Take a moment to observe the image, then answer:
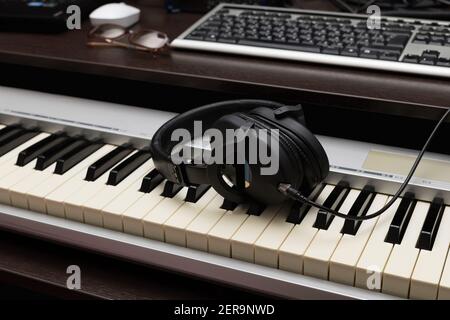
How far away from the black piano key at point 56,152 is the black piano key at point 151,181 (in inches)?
6.4

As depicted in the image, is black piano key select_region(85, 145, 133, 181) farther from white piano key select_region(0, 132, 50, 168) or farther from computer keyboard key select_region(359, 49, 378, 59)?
computer keyboard key select_region(359, 49, 378, 59)

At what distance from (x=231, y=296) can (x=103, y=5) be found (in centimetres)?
72

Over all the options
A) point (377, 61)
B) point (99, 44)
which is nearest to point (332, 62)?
point (377, 61)

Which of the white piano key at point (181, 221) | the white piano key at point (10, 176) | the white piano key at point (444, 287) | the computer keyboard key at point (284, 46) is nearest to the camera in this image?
the white piano key at point (444, 287)

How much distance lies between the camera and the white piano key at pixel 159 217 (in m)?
0.73

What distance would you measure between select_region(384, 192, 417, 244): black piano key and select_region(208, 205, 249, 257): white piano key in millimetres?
168

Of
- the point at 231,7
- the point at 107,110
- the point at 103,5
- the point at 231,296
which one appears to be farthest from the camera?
the point at 103,5

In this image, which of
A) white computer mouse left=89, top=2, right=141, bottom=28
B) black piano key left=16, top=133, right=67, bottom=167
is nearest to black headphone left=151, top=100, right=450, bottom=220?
black piano key left=16, top=133, right=67, bottom=167

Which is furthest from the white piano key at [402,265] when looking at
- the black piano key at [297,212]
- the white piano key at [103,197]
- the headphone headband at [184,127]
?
the white piano key at [103,197]

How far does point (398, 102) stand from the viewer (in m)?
0.80

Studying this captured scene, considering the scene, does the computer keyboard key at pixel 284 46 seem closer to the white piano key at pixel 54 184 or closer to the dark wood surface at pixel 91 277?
the white piano key at pixel 54 184

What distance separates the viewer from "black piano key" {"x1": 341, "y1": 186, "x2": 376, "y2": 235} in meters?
0.71

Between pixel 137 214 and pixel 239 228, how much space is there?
0.13 meters

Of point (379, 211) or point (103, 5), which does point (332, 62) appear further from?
point (103, 5)
